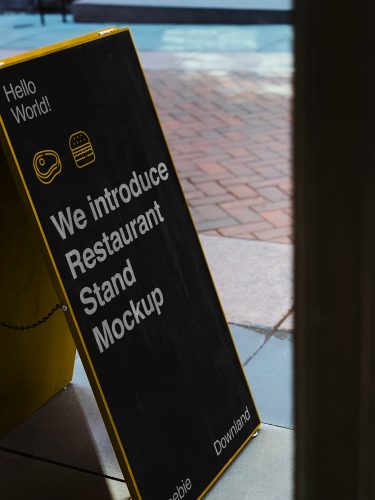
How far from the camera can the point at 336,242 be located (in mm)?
845

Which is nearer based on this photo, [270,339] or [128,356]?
[128,356]

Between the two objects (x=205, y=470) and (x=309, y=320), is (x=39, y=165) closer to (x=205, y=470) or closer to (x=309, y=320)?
(x=205, y=470)

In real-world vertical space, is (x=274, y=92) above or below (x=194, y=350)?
below

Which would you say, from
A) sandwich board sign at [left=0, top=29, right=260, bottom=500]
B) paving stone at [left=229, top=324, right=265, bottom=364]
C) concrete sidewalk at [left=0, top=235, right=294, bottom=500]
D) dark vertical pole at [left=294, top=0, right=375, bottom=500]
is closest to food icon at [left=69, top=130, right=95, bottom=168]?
sandwich board sign at [left=0, top=29, right=260, bottom=500]

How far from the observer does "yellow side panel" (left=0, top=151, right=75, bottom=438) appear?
2.69m

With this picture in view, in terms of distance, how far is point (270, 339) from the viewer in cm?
360

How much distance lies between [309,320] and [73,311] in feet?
4.67

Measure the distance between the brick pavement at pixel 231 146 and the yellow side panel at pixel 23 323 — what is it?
1.88 metres

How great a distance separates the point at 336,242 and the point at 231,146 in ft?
18.5

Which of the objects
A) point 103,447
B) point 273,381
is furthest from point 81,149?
point 273,381

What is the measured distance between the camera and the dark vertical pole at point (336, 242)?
0.80 m

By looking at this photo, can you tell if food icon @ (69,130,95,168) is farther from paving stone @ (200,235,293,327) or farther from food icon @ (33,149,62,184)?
paving stone @ (200,235,293,327)

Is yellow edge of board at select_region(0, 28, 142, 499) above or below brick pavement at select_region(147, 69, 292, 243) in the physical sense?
above

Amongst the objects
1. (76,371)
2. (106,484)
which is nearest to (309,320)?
(106,484)
